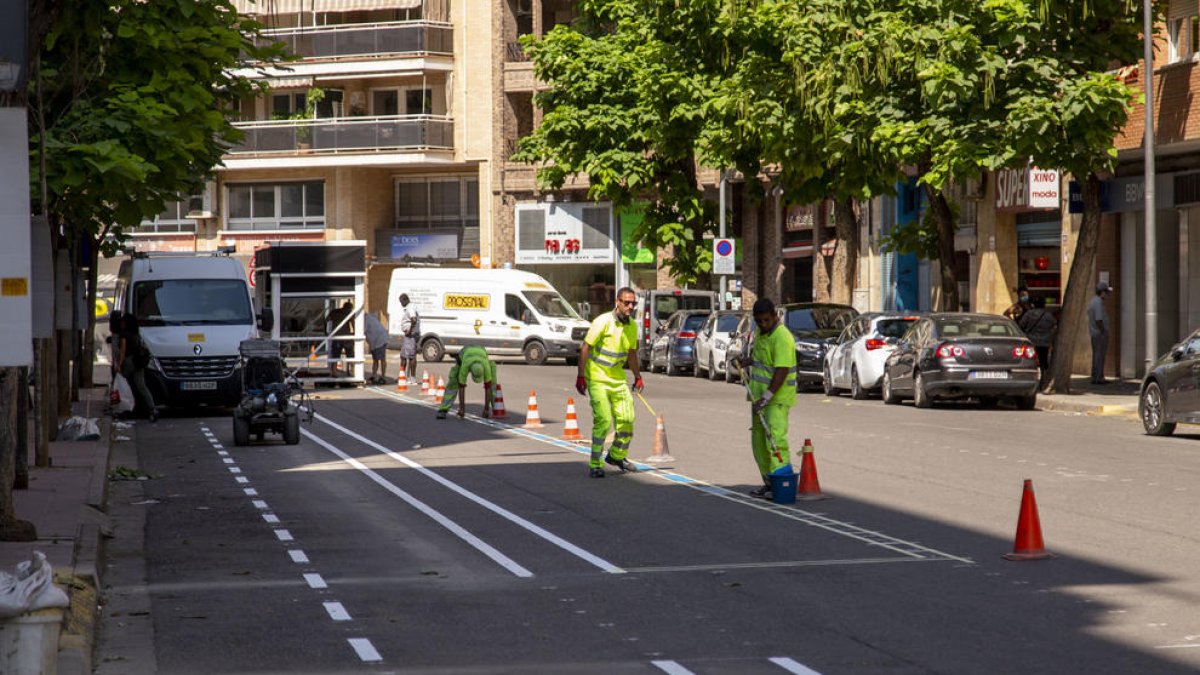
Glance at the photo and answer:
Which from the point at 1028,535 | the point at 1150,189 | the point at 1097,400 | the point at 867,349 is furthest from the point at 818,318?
the point at 1028,535

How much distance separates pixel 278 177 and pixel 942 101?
40390 mm

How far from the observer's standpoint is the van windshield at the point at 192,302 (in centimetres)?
3108

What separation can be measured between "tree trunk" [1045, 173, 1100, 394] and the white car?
247cm

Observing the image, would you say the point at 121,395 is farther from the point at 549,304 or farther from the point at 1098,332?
the point at 549,304

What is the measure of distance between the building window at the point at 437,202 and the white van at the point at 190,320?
33772 mm

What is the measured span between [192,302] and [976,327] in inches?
501

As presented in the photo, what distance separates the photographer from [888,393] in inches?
1244

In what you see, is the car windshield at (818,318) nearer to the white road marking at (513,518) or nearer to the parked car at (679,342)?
the parked car at (679,342)

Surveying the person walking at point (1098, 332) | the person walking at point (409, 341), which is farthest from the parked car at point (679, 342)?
the person walking at point (1098, 332)

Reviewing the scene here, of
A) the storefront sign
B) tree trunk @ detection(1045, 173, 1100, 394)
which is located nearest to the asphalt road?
tree trunk @ detection(1045, 173, 1100, 394)

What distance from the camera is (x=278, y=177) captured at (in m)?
67.1

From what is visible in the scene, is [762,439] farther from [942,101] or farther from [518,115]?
[518,115]

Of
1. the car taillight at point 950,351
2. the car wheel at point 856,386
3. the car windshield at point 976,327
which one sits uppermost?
the car windshield at point 976,327

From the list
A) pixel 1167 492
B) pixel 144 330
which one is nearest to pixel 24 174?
pixel 1167 492
